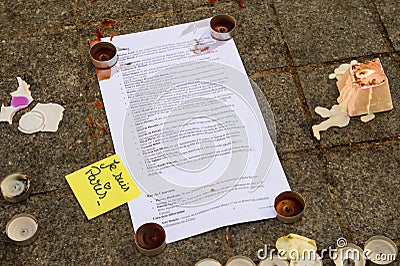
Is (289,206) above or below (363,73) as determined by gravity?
below

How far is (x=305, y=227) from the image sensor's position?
1222 mm

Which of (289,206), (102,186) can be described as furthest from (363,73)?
(102,186)

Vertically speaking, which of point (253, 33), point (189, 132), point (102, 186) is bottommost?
point (102, 186)

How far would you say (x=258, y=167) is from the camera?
1.29 meters

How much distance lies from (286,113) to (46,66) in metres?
0.58

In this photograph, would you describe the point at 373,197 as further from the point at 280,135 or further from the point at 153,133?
the point at 153,133

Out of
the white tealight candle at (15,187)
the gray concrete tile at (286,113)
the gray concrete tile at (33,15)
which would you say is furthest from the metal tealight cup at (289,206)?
the gray concrete tile at (33,15)

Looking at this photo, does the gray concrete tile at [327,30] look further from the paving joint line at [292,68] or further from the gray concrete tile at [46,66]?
the gray concrete tile at [46,66]

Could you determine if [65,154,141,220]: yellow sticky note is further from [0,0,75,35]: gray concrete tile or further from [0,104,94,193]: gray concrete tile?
[0,0,75,35]: gray concrete tile

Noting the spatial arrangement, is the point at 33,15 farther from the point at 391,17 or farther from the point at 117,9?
the point at 391,17

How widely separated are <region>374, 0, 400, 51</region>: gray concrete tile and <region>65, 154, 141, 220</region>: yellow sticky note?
2.41 ft

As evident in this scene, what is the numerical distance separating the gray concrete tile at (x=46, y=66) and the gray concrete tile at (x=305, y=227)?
499 millimetres

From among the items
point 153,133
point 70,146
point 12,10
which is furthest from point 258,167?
point 12,10

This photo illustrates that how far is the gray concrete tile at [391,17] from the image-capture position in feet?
4.91
